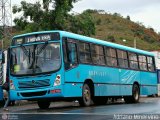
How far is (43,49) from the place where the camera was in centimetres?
2017

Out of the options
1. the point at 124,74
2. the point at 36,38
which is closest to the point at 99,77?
the point at 124,74

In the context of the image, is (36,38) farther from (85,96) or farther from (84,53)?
(85,96)

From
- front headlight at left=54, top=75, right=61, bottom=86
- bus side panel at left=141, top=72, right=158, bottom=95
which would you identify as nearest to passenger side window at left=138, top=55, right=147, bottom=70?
bus side panel at left=141, top=72, right=158, bottom=95

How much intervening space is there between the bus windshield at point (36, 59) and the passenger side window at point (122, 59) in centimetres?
616

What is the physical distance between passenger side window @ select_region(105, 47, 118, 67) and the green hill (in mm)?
64161

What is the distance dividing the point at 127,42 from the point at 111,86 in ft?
220

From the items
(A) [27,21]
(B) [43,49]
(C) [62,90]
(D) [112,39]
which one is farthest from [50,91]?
(D) [112,39]

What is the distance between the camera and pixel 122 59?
25.9m

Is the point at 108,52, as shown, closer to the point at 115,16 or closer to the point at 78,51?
the point at 78,51

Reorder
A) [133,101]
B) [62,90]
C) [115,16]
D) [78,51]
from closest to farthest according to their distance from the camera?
[62,90], [78,51], [133,101], [115,16]

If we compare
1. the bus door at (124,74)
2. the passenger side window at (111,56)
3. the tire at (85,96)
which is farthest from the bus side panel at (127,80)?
the tire at (85,96)

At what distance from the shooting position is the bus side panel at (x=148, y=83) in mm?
28295

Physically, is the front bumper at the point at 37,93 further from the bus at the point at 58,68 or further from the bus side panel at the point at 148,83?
the bus side panel at the point at 148,83

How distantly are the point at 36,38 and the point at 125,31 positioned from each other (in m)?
84.2
